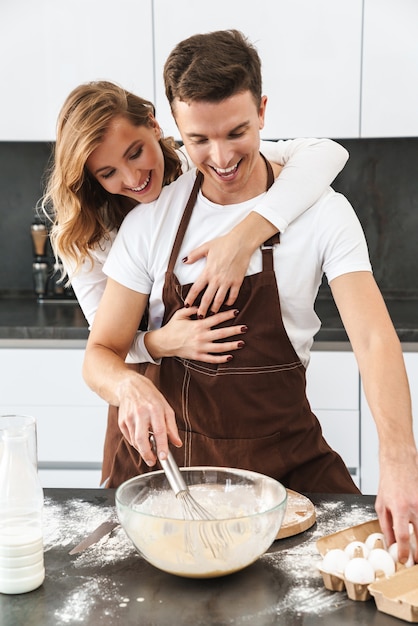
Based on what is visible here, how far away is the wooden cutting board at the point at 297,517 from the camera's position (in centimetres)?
129

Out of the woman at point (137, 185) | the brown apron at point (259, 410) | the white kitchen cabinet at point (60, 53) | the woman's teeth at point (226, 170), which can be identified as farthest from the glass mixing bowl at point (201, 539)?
the white kitchen cabinet at point (60, 53)

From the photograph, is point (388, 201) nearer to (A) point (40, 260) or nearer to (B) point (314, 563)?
(A) point (40, 260)

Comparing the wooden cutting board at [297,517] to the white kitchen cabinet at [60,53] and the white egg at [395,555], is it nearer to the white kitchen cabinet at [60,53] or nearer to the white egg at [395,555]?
the white egg at [395,555]

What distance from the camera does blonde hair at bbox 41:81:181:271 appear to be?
1.67 meters

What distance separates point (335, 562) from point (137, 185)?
893mm

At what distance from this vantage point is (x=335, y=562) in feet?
3.72

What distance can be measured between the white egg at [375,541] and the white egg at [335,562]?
64 mm

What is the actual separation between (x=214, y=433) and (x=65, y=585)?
0.58m

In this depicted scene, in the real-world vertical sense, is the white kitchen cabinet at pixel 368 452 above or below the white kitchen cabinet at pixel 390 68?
below

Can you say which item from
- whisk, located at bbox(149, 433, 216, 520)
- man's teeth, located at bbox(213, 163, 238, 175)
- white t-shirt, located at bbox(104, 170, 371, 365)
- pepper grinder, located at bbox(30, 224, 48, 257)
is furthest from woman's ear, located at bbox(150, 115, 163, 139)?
pepper grinder, located at bbox(30, 224, 48, 257)

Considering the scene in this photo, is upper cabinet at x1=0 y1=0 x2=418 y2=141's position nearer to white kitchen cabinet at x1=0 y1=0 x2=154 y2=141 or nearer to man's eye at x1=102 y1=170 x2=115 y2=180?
white kitchen cabinet at x1=0 y1=0 x2=154 y2=141

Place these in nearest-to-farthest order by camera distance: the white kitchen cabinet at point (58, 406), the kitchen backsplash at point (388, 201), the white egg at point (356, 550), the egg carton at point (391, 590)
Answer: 1. the egg carton at point (391, 590)
2. the white egg at point (356, 550)
3. the white kitchen cabinet at point (58, 406)
4. the kitchen backsplash at point (388, 201)

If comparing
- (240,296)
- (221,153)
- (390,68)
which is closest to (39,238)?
(390,68)

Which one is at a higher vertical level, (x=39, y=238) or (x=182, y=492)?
(x=39, y=238)
